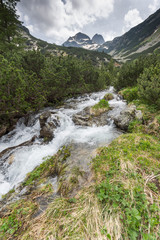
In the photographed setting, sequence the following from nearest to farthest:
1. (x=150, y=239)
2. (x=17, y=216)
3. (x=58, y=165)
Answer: (x=150, y=239) → (x=17, y=216) → (x=58, y=165)

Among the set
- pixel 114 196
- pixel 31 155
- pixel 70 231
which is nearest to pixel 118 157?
pixel 114 196

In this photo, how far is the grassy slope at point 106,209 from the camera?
1957 mm

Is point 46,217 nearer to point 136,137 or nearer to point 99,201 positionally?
point 99,201

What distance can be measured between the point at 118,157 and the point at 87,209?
1.99 m

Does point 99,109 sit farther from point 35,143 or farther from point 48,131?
point 35,143

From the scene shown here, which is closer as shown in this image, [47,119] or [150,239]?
[150,239]

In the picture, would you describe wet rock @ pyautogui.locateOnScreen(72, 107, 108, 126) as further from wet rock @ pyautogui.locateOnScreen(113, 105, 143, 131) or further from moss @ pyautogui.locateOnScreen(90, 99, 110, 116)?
wet rock @ pyautogui.locateOnScreen(113, 105, 143, 131)

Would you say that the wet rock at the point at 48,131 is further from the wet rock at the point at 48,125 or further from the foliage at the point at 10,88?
the foliage at the point at 10,88

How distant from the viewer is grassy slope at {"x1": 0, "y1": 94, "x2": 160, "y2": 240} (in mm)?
1957

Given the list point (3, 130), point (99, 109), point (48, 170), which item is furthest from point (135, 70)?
point (3, 130)

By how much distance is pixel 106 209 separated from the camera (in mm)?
2270

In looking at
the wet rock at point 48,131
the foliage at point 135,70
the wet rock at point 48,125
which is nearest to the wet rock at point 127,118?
the wet rock at point 48,125

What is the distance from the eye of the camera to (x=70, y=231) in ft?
6.78

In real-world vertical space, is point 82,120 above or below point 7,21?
below
